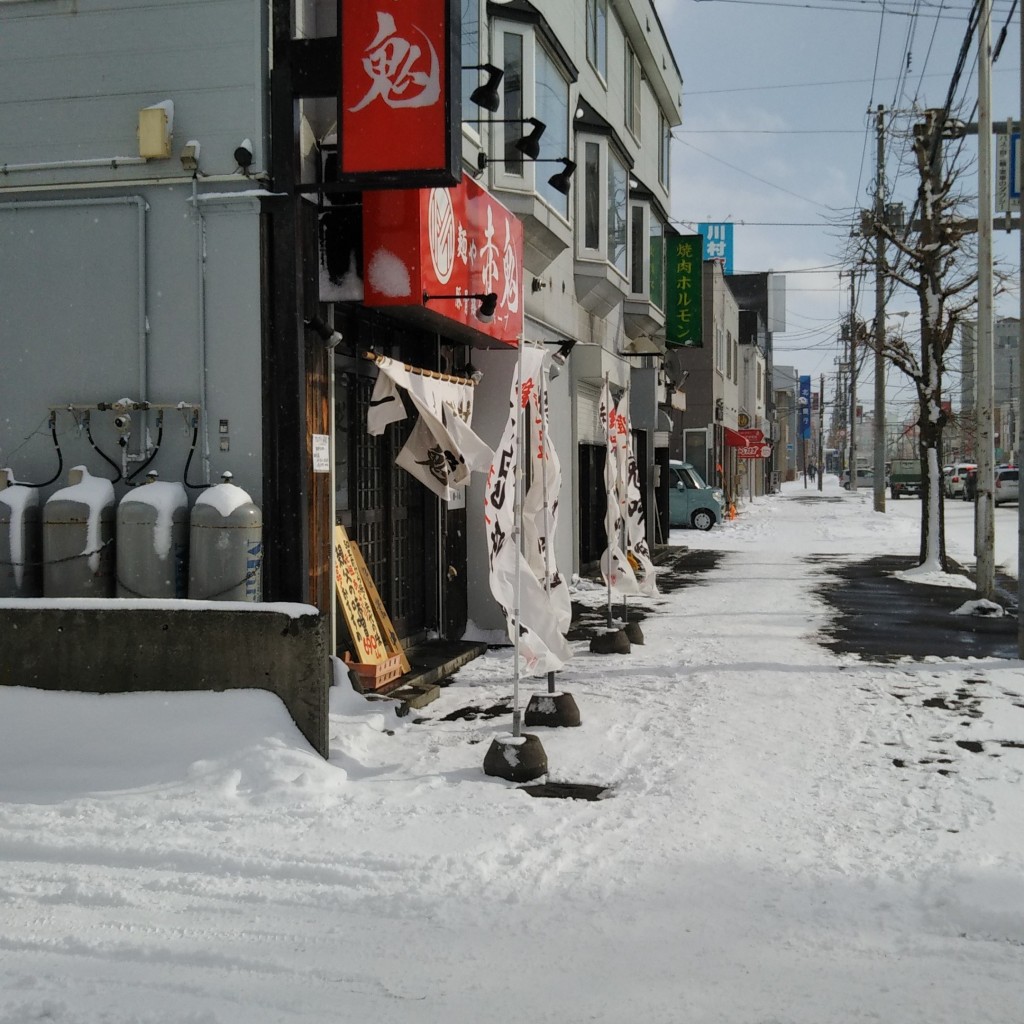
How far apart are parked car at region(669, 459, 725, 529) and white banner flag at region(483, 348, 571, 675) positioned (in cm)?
2423

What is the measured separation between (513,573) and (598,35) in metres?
14.9

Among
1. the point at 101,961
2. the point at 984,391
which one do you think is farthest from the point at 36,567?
the point at 984,391

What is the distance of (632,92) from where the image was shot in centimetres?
2223

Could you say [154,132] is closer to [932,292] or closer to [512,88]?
[512,88]

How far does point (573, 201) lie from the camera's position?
16672mm

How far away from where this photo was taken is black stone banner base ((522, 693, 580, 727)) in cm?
726

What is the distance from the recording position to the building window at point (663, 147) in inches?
1001

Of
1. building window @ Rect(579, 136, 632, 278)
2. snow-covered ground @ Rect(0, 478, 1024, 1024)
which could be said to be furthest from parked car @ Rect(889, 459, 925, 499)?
snow-covered ground @ Rect(0, 478, 1024, 1024)

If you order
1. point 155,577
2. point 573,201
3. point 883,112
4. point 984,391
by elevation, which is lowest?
point 155,577

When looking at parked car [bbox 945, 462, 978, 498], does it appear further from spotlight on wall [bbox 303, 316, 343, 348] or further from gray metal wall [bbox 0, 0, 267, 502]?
gray metal wall [bbox 0, 0, 267, 502]

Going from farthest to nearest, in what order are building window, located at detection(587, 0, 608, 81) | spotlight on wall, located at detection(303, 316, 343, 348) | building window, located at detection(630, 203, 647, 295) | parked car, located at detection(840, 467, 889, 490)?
parked car, located at detection(840, 467, 889, 490)
building window, located at detection(630, 203, 647, 295)
building window, located at detection(587, 0, 608, 81)
spotlight on wall, located at detection(303, 316, 343, 348)

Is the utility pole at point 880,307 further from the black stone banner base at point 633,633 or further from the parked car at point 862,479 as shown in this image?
the parked car at point 862,479

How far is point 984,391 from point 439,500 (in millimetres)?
7523

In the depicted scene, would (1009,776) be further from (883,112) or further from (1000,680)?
(883,112)
